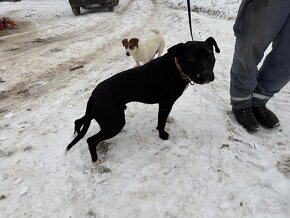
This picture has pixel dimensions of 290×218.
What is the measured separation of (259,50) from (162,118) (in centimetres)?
128

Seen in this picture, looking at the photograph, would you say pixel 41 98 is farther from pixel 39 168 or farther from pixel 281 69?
pixel 281 69

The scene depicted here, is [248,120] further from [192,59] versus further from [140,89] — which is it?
[140,89]

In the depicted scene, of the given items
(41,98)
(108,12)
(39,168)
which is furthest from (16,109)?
(108,12)

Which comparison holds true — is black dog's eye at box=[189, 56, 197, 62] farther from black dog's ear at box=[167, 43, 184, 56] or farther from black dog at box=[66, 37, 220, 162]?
black dog's ear at box=[167, 43, 184, 56]

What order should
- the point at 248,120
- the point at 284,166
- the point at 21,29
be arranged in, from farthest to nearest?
the point at 21,29 → the point at 248,120 → the point at 284,166

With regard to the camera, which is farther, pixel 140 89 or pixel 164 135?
pixel 164 135

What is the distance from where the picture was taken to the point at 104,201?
2.60 metres

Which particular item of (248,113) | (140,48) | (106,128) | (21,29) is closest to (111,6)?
(21,29)

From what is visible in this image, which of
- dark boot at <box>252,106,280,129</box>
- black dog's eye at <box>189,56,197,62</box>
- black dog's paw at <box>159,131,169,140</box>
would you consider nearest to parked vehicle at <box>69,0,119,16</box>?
black dog's paw at <box>159,131,169,140</box>

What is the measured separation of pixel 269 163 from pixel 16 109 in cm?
375

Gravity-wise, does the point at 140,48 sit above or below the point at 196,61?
below

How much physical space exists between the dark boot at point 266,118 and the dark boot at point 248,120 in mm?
Answer: 110

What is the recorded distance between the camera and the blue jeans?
2.80 metres

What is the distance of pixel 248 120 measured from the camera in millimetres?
3469
